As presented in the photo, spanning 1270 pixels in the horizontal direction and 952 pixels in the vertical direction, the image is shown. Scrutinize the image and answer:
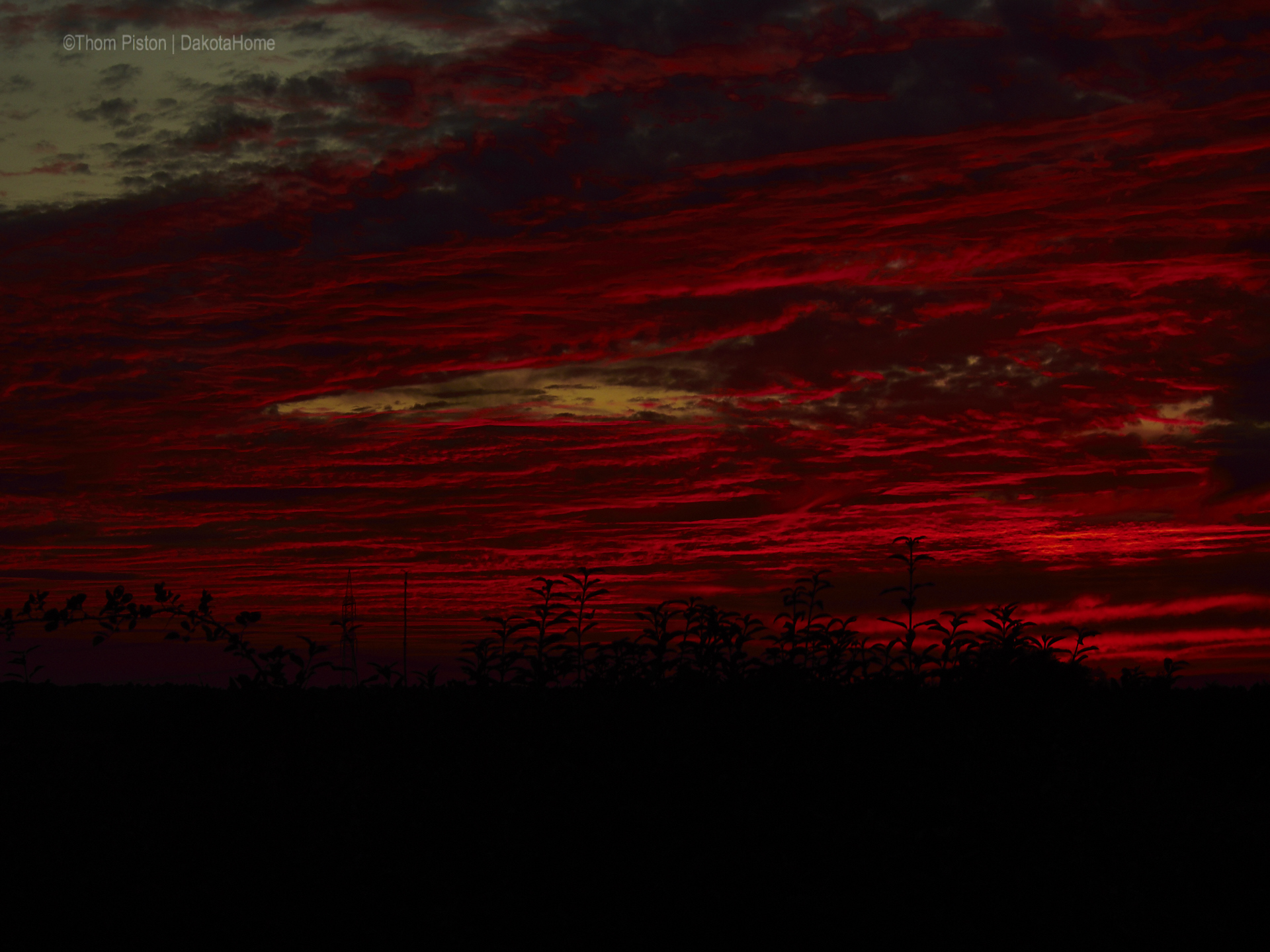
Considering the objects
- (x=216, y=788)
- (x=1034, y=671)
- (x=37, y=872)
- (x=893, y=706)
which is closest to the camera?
(x=37, y=872)

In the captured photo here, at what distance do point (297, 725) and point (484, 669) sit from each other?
206cm

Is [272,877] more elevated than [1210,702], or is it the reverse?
[272,877]

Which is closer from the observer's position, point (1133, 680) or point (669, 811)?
point (669, 811)

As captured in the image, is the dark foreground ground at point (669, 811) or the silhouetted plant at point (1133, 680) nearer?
the dark foreground ground at point (669, 811)

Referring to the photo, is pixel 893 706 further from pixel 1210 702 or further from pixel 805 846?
pixel 1210 702

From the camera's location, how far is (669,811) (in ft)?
27.2

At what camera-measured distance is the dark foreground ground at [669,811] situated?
7332 millimetres

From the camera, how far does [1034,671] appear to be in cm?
1287

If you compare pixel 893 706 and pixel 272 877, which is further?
pixel 893 706

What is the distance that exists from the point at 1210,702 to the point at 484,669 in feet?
28.5

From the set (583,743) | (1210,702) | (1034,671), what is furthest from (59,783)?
(1210,702)

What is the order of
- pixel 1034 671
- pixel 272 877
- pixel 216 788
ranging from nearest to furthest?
1. pixel 272 877
2. pixel 216 788
3. pixel 1034 671

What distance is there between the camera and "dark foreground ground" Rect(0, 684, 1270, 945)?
733 centimetres

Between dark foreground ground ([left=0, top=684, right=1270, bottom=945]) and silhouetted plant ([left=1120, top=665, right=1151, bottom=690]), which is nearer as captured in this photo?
dark foreground ground ([left=0, top=684, right=1270, bottom=945])
